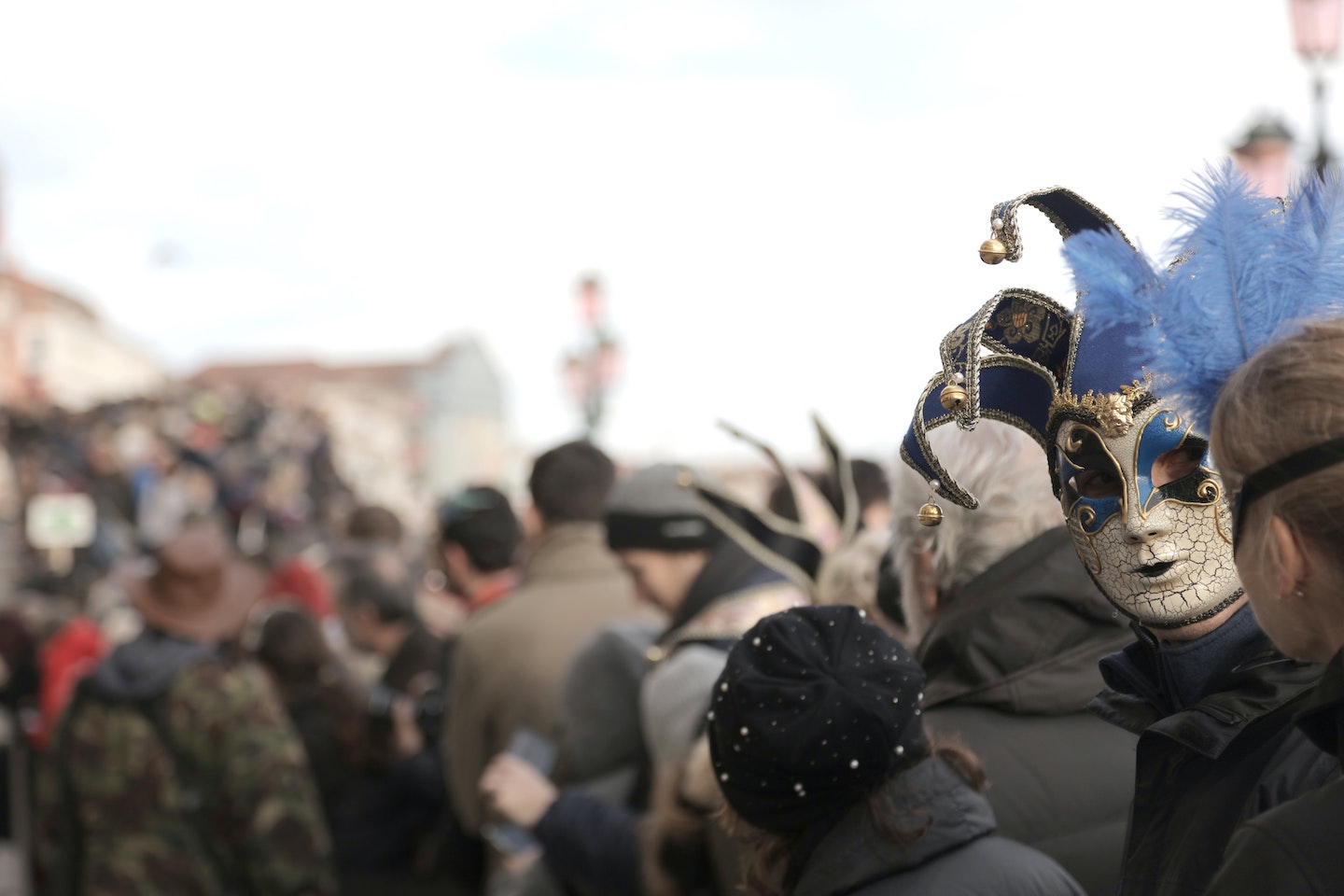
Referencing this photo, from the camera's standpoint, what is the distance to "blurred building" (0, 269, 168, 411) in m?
67.3

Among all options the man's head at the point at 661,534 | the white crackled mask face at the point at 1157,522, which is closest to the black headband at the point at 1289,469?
the white crackled mask face at the point at 1157,522

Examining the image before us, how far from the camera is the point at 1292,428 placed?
4.88 feet

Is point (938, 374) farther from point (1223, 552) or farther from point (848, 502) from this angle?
point (848, 502)

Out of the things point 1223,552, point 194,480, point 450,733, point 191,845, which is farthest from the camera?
point 194,480

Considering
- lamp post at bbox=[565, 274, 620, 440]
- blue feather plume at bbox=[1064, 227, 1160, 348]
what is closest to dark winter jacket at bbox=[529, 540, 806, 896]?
blue feather plume at bbox=[1064, 227, 1160, 348]

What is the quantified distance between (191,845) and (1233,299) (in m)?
3.79

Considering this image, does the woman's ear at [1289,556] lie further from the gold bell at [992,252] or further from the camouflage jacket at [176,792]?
the camouflage jacket at [176,792]

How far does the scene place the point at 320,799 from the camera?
19.9 feet

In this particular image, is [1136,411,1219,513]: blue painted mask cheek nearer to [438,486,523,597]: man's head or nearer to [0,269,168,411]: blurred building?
[438,486,523,597]: man's head

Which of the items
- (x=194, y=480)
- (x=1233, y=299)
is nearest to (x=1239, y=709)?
(x=1233, y=299)

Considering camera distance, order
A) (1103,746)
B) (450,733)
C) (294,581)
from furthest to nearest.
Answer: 1. (294,581)
2. (450,733)
3. (1103,746)

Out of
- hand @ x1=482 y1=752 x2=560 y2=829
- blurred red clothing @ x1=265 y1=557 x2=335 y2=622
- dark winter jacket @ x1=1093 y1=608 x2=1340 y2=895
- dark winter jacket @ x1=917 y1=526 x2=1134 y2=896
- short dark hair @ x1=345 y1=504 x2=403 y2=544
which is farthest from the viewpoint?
blurred red clothing @ x1=265 y1=557 x2=335 y2=622

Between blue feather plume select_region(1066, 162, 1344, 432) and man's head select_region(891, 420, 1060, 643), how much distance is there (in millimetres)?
825

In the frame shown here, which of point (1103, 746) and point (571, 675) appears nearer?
point (1103, 746)
